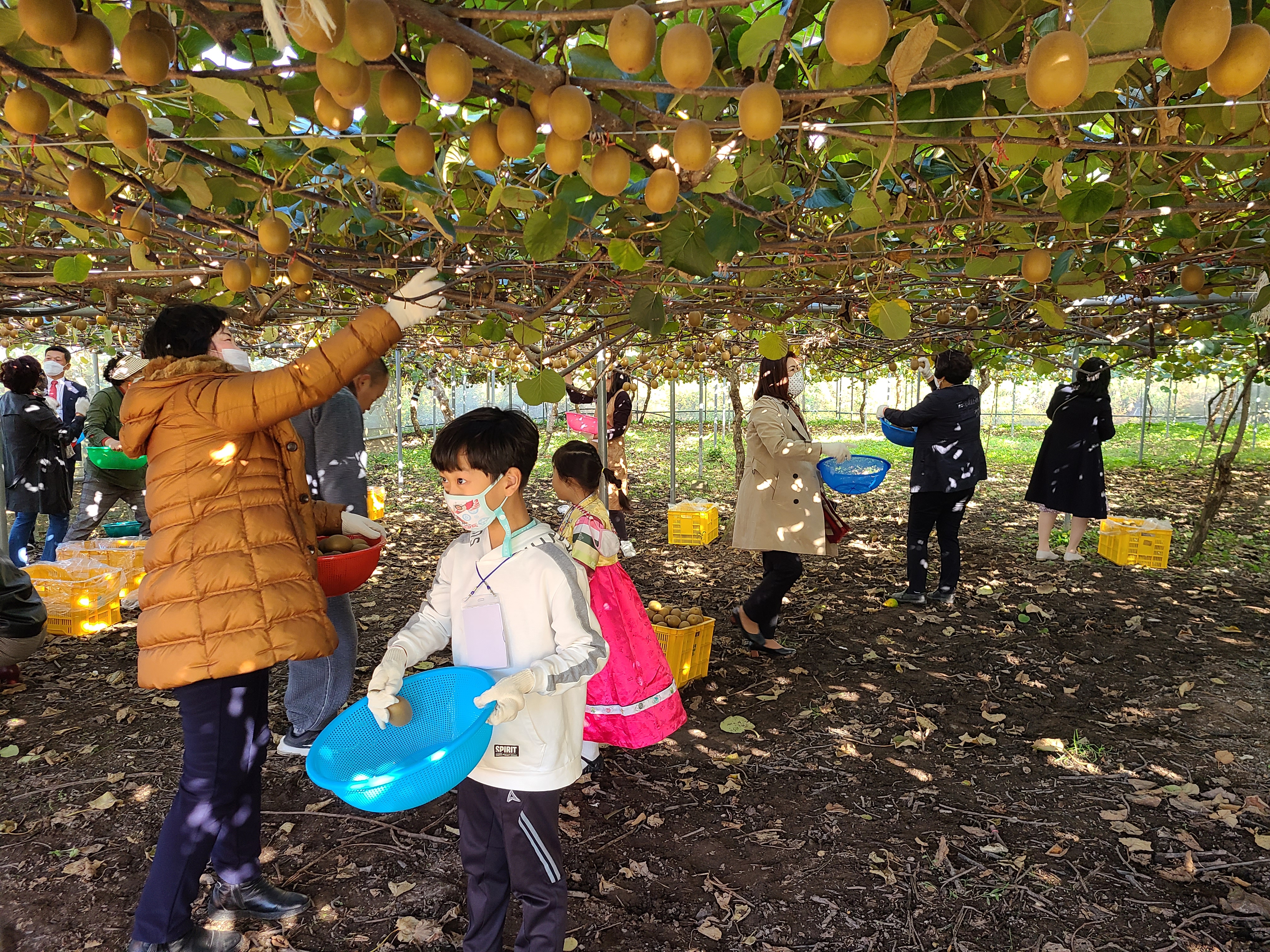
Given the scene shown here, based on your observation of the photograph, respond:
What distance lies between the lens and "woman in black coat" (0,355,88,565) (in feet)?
17.3

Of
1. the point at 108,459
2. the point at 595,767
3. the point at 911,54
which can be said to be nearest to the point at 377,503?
the point at 108,459

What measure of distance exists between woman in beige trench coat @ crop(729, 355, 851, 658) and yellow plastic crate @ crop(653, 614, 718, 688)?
1.76 ft

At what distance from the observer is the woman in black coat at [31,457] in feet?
17.3

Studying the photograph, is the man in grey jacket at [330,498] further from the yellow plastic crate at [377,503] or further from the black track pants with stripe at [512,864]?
the yellow plastic crate at [377,503]

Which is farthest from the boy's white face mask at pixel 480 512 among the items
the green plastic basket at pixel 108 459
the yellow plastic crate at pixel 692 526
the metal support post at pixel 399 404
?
the metal support post at pixel 399 404

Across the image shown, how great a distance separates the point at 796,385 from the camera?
201 inches

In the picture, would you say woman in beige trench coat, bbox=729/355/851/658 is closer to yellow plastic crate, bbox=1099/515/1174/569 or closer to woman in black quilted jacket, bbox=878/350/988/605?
woman in black quilted jacket, bbox=878/350/988/605

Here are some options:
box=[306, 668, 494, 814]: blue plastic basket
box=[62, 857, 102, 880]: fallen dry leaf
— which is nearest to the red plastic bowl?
box=[306, 668, 494, 814]: blue plastic basket

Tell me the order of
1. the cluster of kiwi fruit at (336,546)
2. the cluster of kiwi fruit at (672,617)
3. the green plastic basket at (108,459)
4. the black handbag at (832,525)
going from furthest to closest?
the green plastic basket at (108,459), the black handbag at (832,525), the cluster of kiwi fruit at (672,617), the cluster of kiwi fruit at (336,546)

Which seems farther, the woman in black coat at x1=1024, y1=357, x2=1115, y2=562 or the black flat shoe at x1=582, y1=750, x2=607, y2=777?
the woman in black coat at x1=1024, y1=357, x2=1115, y2=562

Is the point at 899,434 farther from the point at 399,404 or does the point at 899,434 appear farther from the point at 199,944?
the point at 399,404

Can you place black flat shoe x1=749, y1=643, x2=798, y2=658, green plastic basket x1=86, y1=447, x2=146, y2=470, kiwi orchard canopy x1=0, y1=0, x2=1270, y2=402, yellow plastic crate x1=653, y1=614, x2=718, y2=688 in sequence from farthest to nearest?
green plastic basket x1=86, y1=447, x2=146, y2=470
black flat shoe x1=749, y1=643, x2=798, y2=658
yellow plastic crate x1=653, y1=614, x2=718, y2=688
kiwi orchard canopy x1=0, y1=0, x2=1270, y2=402

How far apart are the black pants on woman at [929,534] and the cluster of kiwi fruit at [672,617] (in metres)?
2.17

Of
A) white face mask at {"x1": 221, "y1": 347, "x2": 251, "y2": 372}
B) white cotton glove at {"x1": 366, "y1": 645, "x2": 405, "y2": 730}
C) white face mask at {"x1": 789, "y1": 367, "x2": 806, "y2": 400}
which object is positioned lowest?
white cotton glove at {"x1": 366, "y1": 645, "x2": 405, "y2": 730}
